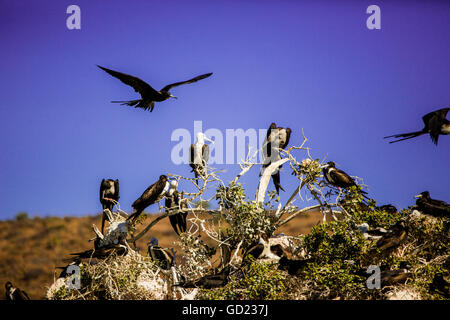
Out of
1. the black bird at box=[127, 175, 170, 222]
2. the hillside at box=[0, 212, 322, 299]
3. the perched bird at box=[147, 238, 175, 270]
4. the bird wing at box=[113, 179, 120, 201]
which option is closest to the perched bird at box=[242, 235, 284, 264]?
the perched bird at box=[147, 238, 175, 270]

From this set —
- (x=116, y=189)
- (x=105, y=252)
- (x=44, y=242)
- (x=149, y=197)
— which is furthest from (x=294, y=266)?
(x=44, y=242)

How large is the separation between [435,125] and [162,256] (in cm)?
559

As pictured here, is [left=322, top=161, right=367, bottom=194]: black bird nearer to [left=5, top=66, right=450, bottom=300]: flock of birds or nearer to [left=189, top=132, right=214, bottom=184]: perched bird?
[left=5, top=66, right=450, bottom=300]: flock of birds

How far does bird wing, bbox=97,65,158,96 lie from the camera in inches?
324

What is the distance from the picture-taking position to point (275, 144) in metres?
9.66

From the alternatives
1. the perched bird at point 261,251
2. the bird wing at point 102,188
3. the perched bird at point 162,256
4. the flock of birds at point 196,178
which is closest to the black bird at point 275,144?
the flock of birds at point 196,178

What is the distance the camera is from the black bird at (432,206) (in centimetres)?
750

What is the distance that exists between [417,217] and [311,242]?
181cm

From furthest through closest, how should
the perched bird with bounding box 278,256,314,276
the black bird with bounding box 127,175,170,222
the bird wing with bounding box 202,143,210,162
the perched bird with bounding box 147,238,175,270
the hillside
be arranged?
the hillside
the bird wing with bounding box 202,143,210,162
the black bird with bounding box 127,175,170,222
the perched bird with bounding box 147,238,175,270
the perched bird with bounding box 278,256,314,276

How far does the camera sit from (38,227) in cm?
3322

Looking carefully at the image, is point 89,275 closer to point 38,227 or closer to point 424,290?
point 424,290

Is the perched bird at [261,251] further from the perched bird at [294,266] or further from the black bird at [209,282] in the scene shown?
the black bird at [209,282]

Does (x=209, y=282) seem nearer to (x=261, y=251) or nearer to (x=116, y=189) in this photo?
(x=261, y=251)
